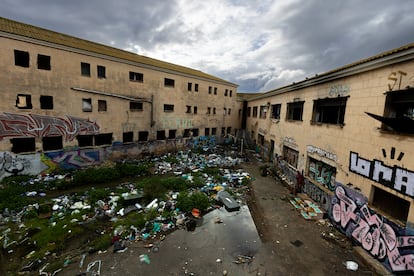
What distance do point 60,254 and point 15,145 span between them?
8405mm

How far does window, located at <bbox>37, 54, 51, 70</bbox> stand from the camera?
385 inches

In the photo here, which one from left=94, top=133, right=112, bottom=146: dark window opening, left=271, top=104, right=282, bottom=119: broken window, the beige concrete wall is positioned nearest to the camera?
the beige concrete wall

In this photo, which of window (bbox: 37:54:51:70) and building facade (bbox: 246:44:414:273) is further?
window (bbox: 37:54:51:70)

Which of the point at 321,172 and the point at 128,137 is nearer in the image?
the point at 321,172

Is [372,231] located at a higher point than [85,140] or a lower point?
lower

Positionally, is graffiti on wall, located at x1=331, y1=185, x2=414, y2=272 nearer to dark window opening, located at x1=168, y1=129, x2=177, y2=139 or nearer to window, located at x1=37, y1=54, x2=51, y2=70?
dark window opening, located at x1=168, y1=129, x2=177, y2=139

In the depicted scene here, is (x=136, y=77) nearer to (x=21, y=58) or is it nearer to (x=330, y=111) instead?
(x=21, y=58)

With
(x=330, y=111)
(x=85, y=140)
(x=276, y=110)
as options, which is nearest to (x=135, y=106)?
(x=85, y=140)

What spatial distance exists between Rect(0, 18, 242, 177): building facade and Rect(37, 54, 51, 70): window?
0.05 meters

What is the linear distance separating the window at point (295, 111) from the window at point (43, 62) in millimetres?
15123

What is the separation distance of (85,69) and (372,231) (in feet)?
53.7

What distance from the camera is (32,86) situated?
9633mm

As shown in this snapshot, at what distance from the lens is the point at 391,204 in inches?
199

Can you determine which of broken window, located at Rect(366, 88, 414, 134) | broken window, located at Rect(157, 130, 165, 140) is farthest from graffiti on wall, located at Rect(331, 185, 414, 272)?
broken window, located at Rect(157, 130, 165, 140)
